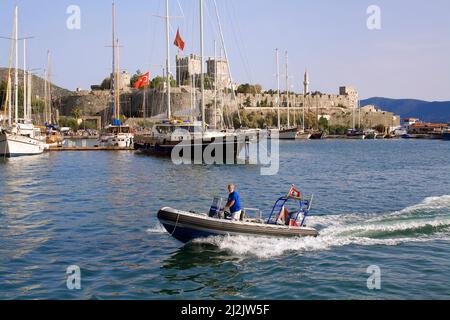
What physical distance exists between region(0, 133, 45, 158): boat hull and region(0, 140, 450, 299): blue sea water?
865 inches

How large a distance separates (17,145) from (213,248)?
42.8m

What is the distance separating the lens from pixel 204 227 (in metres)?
16.0

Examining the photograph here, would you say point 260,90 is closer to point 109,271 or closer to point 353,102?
point 353,102

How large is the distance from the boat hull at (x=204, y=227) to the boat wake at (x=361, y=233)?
0.18 meters

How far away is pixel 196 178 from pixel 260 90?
407ft

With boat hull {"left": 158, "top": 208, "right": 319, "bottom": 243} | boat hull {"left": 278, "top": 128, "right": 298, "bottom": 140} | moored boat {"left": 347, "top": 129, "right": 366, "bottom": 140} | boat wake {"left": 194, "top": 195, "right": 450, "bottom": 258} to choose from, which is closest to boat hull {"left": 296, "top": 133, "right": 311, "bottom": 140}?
boat hull {"left": 278, "top": 128, "right": 298, "bottom": 140}

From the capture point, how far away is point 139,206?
2442 cm

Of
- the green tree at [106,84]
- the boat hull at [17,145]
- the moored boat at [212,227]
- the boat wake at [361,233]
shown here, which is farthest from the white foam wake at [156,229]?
the green tree at [106,84]

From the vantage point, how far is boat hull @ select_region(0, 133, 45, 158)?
2072 inches

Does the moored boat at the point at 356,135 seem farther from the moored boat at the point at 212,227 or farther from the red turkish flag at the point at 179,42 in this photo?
the moored boat at the point at 212,227

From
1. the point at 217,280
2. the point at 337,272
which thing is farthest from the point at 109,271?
the point at 337,272

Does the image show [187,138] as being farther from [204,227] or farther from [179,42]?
[204,227]
